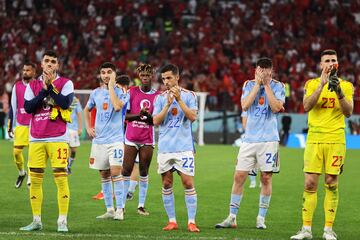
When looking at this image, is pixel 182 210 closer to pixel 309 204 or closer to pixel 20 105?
pixel 309 204

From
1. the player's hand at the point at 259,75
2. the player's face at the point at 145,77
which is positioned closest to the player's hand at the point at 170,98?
the player's hand at the point at 259,75

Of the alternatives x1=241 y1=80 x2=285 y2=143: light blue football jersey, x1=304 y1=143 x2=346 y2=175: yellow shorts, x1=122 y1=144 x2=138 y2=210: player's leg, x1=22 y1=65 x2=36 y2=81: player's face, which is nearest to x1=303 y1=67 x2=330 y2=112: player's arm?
x1=304 y1=143 x2=346 y2=175: yellow shorts

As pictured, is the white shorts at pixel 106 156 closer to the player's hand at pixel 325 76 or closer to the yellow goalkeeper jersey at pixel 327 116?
the yellow goalkeeper jersey at pixel 327 116

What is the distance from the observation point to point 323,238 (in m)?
11.0

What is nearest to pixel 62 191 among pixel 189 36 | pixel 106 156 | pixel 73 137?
pixel 106 156

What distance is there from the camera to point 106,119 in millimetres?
13469

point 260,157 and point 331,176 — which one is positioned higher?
point 260,157

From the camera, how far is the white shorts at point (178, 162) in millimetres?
11663

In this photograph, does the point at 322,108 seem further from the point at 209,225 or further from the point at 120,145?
the point at 120,145

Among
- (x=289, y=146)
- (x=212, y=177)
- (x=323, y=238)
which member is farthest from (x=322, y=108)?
(x=289, y=146)

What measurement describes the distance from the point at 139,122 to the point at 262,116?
240cm

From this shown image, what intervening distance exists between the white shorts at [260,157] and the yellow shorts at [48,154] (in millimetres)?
2400

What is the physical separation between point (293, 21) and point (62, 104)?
29201 mm

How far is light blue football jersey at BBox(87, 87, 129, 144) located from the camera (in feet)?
43.9
